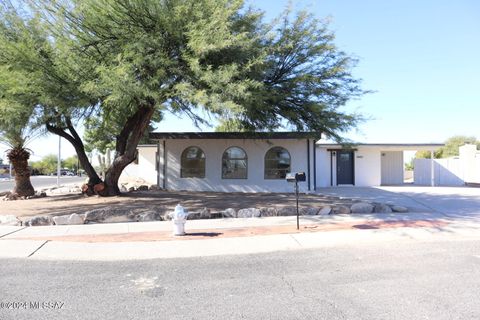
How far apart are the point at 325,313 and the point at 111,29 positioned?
11.7 m

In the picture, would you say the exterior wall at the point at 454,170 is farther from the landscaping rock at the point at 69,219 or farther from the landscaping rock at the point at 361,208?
the landscaping rock at the point at 69,219

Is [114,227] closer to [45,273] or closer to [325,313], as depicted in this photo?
[45,273]

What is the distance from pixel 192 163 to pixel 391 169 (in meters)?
15.6

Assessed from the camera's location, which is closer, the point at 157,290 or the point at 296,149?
the point at 157,290

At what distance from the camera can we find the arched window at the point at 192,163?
22672 mm

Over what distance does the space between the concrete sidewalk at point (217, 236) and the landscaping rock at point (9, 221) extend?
61 centimetres

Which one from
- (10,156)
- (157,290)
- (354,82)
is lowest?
(157,290)

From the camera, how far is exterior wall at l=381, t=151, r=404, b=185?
31219mm

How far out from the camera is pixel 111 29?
45.9 feet

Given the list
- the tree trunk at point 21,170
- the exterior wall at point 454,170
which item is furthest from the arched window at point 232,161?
the exterior wall at point 454,170

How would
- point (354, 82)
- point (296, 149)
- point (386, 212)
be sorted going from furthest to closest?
point (296, 149) < point (354, 82) < point (386, 212)

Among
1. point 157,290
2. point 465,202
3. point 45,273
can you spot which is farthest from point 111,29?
point 465,202

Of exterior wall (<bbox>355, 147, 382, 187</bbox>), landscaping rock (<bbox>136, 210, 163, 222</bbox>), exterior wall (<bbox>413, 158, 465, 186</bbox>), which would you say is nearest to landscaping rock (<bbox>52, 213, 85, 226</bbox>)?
landscaping rock (<bbox>136, 210, 163, 222</bbox>)

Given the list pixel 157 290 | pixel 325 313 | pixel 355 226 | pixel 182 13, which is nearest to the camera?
pixel 325 313
